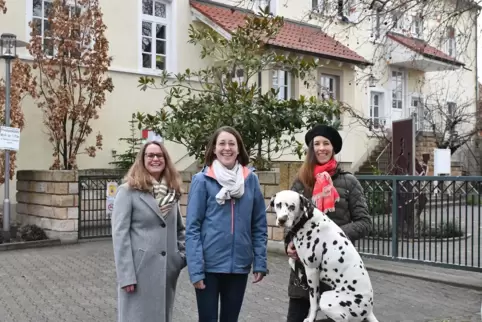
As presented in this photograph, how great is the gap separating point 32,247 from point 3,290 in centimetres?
431

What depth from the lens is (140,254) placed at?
4.45m

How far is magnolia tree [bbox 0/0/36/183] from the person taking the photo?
12.8m

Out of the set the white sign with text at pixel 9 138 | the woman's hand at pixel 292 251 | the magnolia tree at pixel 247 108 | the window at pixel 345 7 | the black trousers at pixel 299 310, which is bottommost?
the black trousers at pixel 299 310

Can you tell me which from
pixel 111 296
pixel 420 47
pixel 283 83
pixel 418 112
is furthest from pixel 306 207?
pixel 418 112

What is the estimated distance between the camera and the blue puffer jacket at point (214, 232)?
423 cm

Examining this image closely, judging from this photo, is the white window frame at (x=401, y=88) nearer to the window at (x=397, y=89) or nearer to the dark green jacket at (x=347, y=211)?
the window at (x=397, y=89)

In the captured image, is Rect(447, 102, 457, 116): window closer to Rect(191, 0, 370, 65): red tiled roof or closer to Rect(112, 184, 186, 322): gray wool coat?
Rect(191, 0, 370, 65): red tiled roof

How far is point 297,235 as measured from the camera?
4059 mm

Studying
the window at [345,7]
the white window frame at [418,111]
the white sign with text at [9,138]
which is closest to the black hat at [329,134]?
the window at [345,7]

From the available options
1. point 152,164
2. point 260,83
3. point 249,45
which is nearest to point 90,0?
point 249,45

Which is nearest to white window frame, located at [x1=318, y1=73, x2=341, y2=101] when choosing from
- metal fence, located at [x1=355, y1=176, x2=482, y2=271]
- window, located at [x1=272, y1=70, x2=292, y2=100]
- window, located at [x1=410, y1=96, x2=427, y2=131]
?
window, located at [x1=272, y1=70, x2=292, y2=100]

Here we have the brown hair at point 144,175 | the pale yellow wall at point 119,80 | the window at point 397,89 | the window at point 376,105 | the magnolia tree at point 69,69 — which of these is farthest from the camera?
the window at point 397,89

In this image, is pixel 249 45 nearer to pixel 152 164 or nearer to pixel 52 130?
pixel 52 130

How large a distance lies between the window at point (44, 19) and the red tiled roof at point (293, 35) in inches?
183
